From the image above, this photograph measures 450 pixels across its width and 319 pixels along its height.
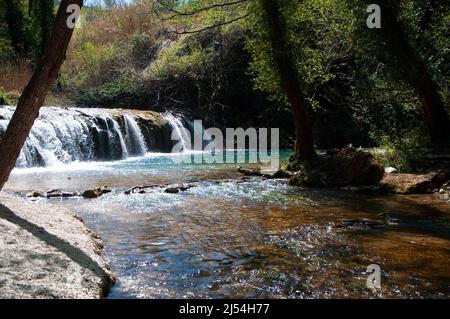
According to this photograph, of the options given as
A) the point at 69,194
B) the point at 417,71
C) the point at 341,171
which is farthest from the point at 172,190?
the point at 417,71

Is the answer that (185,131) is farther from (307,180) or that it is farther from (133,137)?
(307,180)

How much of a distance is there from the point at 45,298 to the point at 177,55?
2050cm

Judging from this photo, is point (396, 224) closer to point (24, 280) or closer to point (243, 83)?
point (24, 280)

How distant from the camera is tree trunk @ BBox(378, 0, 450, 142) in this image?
9.87 m

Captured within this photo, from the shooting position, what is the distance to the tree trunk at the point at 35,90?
14.8ft

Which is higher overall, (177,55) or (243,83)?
(177,55)

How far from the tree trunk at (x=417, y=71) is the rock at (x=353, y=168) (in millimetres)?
2085

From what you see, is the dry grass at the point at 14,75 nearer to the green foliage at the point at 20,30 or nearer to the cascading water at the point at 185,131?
the green foliage at the point at 20,30

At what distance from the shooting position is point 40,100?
4.70 metres

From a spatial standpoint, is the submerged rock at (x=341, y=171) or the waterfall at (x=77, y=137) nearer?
the submerged rock at (x=341, y=171)

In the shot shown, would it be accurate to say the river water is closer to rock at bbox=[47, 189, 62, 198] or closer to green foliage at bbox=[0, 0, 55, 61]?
rock at bbox=[47, 189, 62, 198]

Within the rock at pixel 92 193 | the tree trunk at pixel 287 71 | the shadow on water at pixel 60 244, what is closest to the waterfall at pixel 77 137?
the rock at pixel 92 193
